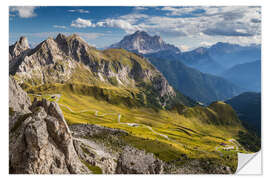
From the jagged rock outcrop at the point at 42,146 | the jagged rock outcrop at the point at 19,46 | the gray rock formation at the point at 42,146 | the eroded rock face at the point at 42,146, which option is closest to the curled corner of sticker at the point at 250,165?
the jagged rock outcrop at the point at 42,146

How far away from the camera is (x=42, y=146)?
2542cm

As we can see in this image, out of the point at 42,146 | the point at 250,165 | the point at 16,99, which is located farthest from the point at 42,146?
the point at 250,165

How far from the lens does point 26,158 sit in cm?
2583

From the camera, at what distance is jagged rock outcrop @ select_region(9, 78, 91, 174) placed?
25288 millimetres

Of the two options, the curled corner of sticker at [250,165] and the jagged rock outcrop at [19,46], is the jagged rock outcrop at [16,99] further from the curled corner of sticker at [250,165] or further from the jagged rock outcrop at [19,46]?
the curled corner of sticker at [250,165]

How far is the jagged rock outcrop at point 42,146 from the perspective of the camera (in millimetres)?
25288

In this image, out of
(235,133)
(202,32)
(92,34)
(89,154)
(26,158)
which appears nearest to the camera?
(26,158)

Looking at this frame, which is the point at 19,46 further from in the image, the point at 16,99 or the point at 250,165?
the point at 250,165
